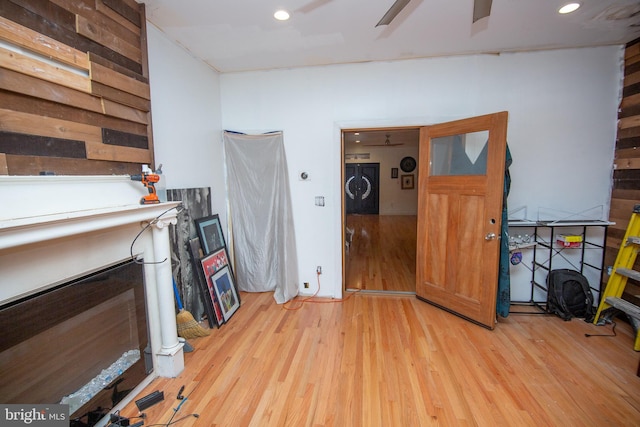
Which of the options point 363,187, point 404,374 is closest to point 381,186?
point 363,187

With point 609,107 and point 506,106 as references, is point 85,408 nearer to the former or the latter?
point 506,106

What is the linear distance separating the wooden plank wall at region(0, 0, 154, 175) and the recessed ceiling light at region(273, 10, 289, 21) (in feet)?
3.15

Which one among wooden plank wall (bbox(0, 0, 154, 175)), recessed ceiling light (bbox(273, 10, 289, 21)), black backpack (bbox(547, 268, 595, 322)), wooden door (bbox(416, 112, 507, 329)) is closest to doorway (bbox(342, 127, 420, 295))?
wooden door (bbox(416, 112, 507, 329))

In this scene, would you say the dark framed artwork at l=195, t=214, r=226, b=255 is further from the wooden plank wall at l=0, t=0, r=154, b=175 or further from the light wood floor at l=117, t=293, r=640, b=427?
the wooden plank wall at l=0, t=0, r=154, b=175

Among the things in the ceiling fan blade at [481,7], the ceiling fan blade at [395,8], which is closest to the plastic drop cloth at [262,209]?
the ceiling fan blade at [395,8]

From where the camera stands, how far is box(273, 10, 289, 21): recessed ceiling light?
204cm

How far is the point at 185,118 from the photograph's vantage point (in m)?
2.58

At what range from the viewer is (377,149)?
9.47 m

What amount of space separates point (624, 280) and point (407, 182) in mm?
7175

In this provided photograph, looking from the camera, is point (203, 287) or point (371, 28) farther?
point (203, 287)

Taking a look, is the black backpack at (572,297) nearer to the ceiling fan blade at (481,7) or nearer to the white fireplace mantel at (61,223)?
the ceiling fan blade at (481,7)

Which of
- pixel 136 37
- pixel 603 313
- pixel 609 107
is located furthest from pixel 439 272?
pixel 136 37

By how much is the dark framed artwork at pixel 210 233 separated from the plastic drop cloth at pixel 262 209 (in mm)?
258

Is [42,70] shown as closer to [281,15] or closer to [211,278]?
[281,15]
